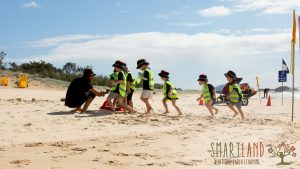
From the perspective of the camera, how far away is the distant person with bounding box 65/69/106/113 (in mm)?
13133

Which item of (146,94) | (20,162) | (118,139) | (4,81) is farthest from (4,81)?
(20,162)

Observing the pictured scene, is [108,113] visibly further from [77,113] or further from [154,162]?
[154,162]

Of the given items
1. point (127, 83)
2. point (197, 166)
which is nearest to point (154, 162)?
point (197, 166)

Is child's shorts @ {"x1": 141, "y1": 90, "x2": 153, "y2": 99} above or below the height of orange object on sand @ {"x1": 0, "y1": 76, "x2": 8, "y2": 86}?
below

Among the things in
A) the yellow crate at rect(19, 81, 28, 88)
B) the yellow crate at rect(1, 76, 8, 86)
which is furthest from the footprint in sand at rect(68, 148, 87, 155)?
the yellow crate at rect(1, 76, 8, 86)

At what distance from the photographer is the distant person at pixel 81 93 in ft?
43.1

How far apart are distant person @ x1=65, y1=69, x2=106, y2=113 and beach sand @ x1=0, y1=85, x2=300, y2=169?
0.49 meters

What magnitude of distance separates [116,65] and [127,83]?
111 centimetres

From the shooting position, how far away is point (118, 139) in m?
8.91

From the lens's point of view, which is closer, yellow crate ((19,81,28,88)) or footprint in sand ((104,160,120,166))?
footprint in sand ((104,160,120,166))

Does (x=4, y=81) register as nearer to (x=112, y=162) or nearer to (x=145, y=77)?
(x=145, y=77)

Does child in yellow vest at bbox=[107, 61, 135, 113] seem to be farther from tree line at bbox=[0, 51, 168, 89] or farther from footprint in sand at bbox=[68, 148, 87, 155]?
tree line at bbox=[0, 51, 168, 89]

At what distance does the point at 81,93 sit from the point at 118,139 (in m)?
4.61

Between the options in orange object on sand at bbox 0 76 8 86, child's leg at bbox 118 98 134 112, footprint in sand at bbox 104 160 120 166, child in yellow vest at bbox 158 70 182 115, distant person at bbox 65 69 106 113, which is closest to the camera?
footprint in sand at bbox 104 160 120 166
